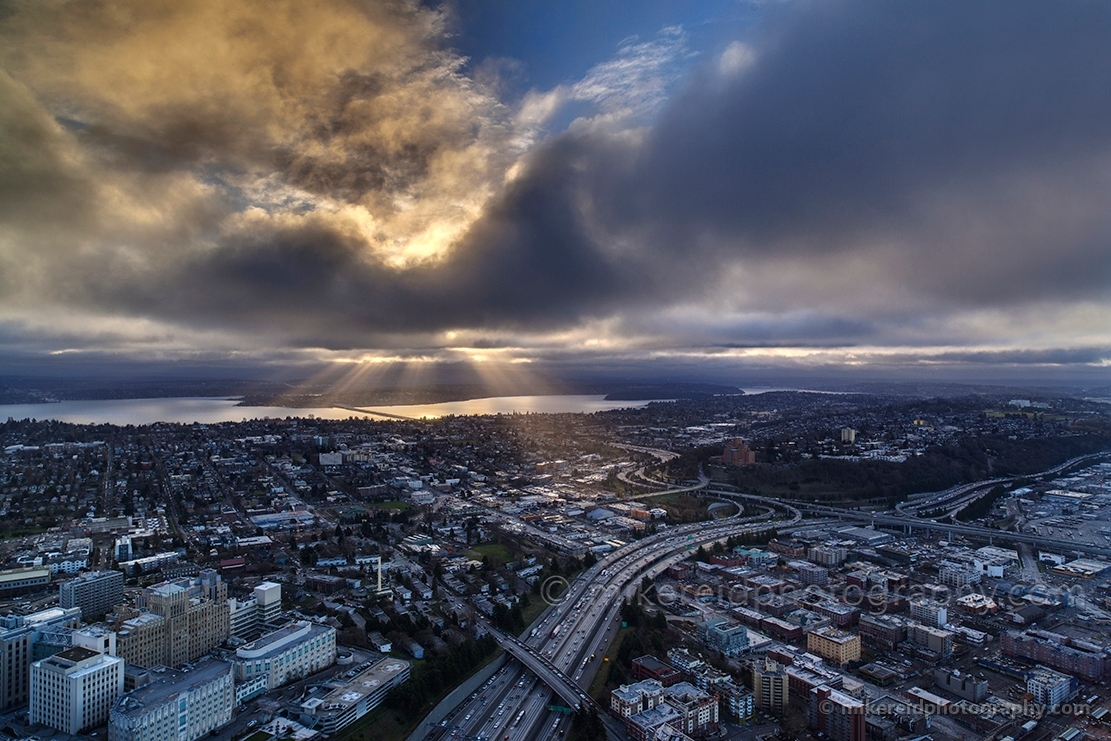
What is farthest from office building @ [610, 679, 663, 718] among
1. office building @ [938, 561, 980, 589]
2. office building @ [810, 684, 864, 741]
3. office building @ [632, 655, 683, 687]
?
office building @ [938, 561, 980, 589]

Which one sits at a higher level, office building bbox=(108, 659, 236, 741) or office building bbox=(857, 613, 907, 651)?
office building bbox=(108, 659, 236, 741)

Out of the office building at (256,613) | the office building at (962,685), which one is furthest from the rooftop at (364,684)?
the office building at (962,685)

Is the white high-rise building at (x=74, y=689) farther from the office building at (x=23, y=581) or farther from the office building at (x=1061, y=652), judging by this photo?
the office building at (x=1061, y=652)

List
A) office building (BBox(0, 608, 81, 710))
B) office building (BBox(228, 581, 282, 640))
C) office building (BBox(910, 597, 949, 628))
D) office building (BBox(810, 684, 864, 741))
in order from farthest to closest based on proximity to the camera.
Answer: office building (BBox(910, 597, 949, 628)) < office building (BBox(228, 581, 282, 640)) < office building (BBox(0, 608, 81, 710)) < office building (BBox(810, 684, 864, 741))

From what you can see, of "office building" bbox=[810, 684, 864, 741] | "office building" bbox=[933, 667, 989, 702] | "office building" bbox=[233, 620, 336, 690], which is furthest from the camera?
"office building" bbox=[933, 667, 989, 702]

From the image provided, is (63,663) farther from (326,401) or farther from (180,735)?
(326,401)

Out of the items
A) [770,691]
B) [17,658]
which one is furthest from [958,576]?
[17,658]

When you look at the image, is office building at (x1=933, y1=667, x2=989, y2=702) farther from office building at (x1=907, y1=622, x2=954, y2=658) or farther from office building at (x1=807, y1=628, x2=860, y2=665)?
office building at (x1=807, y1=628, x2=860, y2=665)
